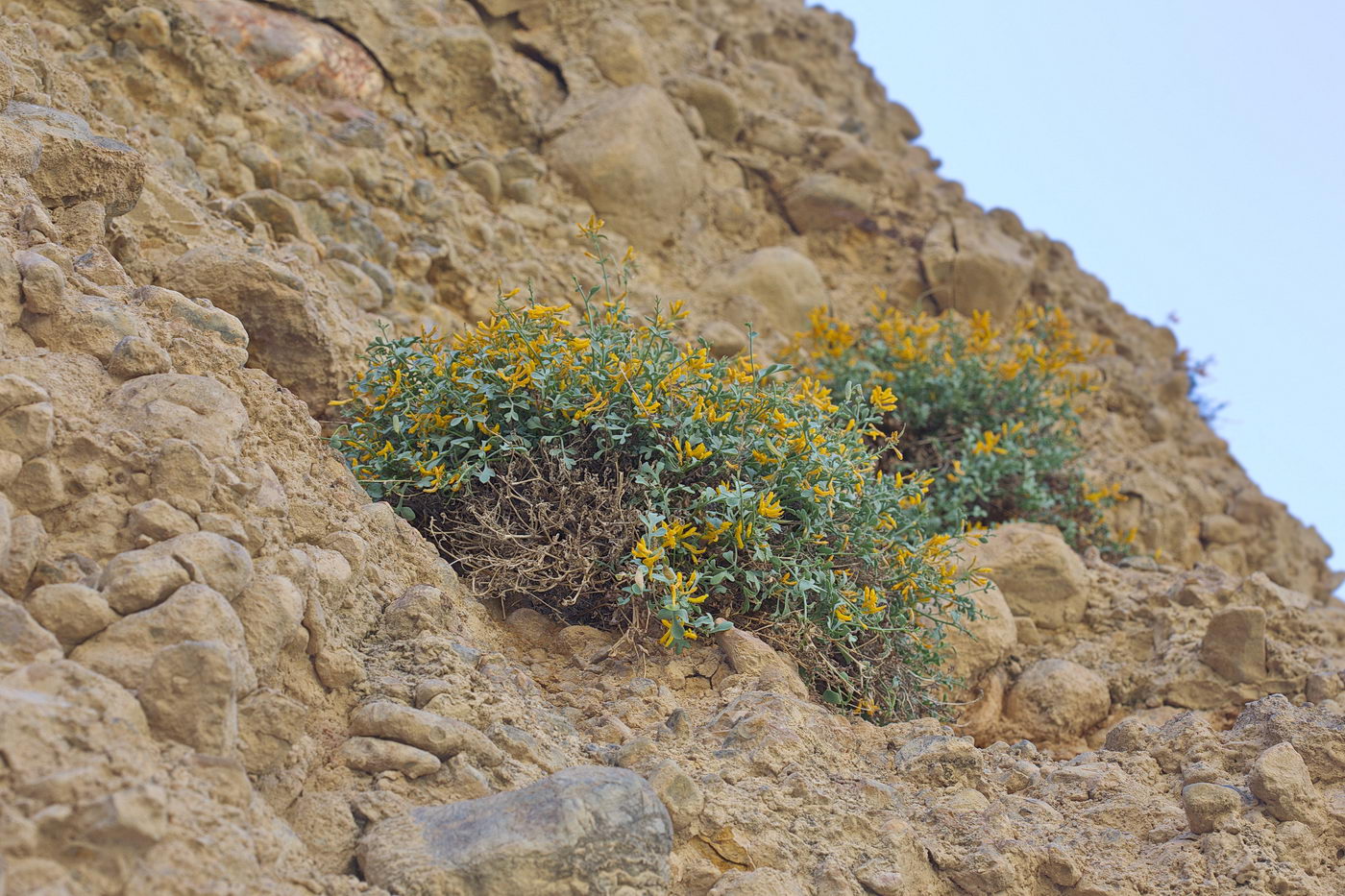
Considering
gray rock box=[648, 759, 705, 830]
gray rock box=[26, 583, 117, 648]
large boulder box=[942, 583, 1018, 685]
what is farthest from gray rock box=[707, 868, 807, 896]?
large boulder box=[942, 583, 1018, 685]

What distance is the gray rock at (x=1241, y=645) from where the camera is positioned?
3590 mm

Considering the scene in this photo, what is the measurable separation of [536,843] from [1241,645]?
258 cm

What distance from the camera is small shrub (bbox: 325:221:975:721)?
109 inches

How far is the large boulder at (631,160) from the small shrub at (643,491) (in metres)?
2.34

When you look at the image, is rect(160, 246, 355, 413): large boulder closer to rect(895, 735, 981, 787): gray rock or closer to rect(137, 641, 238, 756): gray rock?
rect(137, 641, 238, 756): gray rock

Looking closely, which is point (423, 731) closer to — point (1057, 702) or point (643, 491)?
point (643, 491)

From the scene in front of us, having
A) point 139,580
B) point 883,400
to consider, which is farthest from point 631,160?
point 139,580

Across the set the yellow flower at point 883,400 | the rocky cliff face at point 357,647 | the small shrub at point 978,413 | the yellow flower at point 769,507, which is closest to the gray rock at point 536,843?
the rocky cliff face at point 357,647

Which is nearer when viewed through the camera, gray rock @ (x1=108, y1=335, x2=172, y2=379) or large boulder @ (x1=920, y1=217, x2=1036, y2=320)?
gray rock @ (x1=108, y1=335, x2=172, y2=379)

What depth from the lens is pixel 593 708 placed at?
2.50m

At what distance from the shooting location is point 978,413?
5.08 metres

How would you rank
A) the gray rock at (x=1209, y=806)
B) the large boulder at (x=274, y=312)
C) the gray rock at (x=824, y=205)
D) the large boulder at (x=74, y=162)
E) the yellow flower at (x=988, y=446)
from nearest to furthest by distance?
the gray rock at (x=1209, y=806) → the large boulder at (x=74, y=162) → the large boulder at (x=274, y=312) → the yellow flower at (x=988, y=446) → the gray rock at (x=824, y=205)

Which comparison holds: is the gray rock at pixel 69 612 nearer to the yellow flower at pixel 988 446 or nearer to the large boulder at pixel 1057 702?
the large boulder at pixel 1057 702

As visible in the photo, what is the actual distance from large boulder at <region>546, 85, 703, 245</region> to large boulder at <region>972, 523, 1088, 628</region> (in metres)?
2.27
